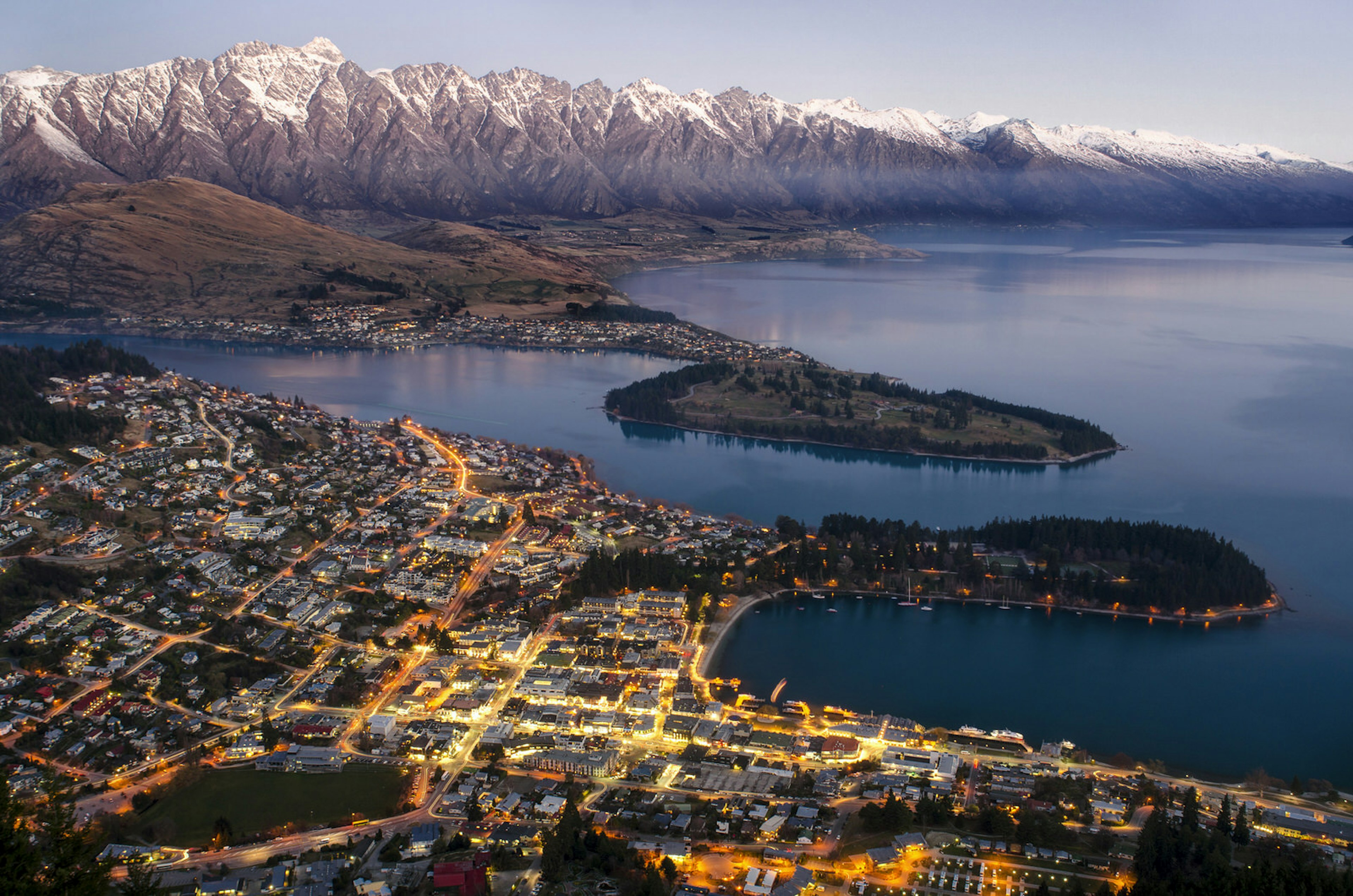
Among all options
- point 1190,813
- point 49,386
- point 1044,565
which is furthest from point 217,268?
point 1190,813

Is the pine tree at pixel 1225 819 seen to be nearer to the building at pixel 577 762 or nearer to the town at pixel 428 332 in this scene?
the building at pixel 577 762

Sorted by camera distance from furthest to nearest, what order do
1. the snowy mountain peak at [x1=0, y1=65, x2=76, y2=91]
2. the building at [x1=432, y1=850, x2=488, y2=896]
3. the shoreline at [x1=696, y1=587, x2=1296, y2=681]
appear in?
the snowy mountain peak at [x1=0, y1=65, x2=76, y2=91] → the shoreline at [x1=696, y1=587, x2=1296, y2=681] → the building at [x1=432, y1=850, x2=488, y2=896]

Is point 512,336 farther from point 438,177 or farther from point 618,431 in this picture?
point 438,177

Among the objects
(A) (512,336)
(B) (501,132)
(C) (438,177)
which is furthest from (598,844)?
(B) (501,132)

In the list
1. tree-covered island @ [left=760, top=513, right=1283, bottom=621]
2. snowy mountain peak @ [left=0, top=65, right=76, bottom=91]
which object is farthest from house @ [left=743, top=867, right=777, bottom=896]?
snowy mountain peak @ [left=0, top=65, right=76, bottom=91]

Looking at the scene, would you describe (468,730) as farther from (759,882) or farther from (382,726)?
(759,882)

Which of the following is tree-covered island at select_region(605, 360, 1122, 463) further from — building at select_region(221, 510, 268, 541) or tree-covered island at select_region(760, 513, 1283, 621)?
building at select_region(221, 510, 268, 541)

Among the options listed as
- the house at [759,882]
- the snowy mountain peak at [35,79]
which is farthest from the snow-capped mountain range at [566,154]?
the house at [759,882]

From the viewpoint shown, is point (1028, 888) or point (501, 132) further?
point (501, 132)
